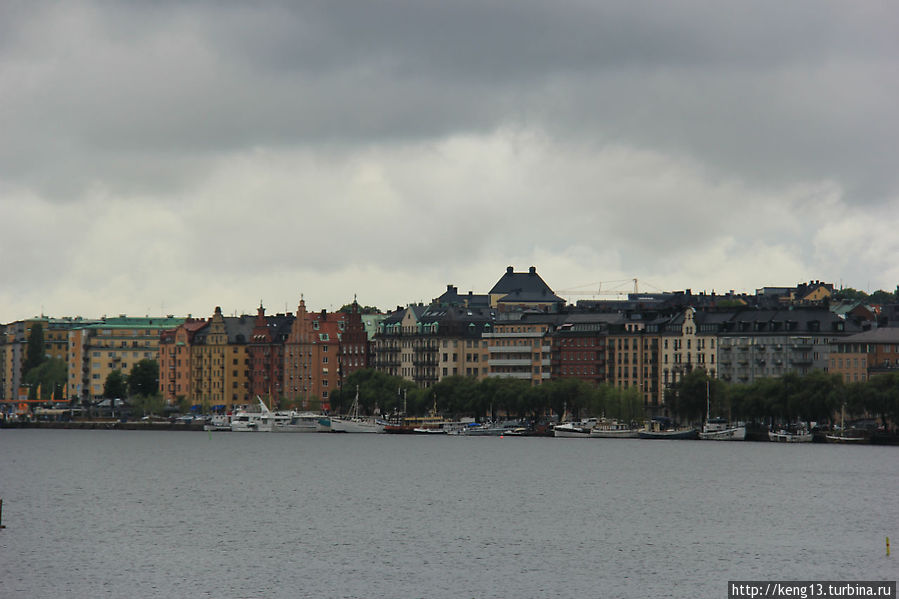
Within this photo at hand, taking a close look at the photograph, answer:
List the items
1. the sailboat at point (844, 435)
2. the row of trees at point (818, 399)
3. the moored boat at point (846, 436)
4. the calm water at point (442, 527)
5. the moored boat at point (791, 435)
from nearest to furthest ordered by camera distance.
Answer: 1. the calm water at point (442, 527)
2. the row of trees at point (818, 399)
3. the sailboat at point (844, 435)
4. the moored boat at point (846, 436)
5. the moored boat at point (791, 435)

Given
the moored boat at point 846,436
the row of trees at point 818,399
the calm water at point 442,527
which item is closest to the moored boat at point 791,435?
the row of trees at point 818,399

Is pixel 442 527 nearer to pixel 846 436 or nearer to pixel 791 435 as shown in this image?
pixel 846 436

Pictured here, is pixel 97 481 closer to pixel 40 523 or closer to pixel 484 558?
pixel 40 523

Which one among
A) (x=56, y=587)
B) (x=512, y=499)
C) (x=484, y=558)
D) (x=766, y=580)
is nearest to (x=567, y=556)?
(x=484, y=558)

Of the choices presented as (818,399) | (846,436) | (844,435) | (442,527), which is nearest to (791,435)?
(844,435)

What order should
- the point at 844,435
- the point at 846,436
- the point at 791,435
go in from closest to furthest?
the point at 846,436 → the point at 844,435 → the point at 791,435

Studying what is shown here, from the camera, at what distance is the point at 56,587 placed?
230ft

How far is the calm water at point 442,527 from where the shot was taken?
240 ft

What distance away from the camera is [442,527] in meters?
94.9

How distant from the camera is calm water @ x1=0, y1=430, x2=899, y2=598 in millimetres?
73062

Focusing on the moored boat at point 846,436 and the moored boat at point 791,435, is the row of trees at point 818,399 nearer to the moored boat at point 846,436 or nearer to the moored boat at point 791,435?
the moored boat at point 791,435

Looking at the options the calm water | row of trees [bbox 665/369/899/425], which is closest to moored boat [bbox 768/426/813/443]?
row of trees [bbox 665/369/899/425]

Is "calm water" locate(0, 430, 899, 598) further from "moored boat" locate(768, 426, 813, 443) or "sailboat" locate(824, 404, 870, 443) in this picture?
"moored boat" locate(768, 426, 813, 443)

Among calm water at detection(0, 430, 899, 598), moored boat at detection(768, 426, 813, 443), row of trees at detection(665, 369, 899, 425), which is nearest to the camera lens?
calm water at detection(0, 430, 899, 598)
